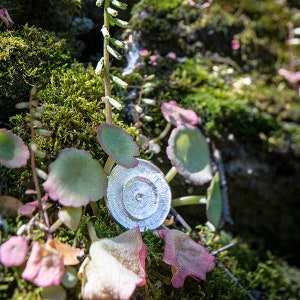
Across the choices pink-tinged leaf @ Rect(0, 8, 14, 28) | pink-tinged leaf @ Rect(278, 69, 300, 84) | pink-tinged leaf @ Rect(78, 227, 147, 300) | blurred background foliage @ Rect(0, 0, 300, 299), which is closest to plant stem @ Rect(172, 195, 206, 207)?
blurred background foliage @ Rect(0, 0, 300, 299)

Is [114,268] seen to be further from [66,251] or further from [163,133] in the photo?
[163,133]

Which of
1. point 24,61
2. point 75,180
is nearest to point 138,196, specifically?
point 75,180

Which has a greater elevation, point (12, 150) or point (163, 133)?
point (12, 150)

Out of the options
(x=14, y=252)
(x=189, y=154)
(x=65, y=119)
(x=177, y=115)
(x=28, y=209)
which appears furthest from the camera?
(x=177, y=115)

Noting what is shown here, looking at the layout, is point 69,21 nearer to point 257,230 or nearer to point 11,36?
point 11,36

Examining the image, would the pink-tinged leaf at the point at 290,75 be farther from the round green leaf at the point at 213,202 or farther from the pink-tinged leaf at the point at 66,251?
the pink-tinged leaf at the point at 66,251

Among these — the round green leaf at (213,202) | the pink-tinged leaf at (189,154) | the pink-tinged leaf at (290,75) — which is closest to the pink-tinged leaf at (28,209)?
the pink-tinged leaf at (189,154)

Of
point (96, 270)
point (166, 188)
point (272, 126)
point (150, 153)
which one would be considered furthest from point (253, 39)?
point (96, 270)
